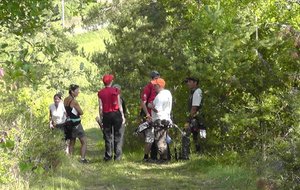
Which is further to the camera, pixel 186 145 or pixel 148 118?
pixel 148 118

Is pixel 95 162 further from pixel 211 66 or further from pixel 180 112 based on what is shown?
pixel 211 66

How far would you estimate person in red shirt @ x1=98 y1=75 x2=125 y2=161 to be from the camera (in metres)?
12.8

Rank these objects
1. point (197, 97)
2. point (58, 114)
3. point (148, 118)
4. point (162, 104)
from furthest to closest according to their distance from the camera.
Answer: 1. point (58, 114)
2. point (148, 118)
3. point (162, 104)
4. point (197, 97)

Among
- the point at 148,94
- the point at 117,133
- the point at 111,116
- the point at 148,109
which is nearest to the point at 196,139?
the point at 148,109

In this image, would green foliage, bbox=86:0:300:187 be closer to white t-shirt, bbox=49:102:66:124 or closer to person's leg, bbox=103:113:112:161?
person's leg, bbox=103:113:112:161

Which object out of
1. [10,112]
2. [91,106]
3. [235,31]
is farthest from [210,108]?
[91,106]

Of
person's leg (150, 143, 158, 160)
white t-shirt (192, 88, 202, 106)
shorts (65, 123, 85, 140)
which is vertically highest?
white t-shirt (192, 88, 202, 106)

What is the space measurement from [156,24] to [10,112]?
651 cm

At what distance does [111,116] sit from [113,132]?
42 cm

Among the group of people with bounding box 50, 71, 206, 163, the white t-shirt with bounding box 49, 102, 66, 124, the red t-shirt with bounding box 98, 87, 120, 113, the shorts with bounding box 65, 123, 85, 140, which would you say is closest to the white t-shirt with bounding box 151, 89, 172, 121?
the group of people with bounding box 50, 71, 206, 163

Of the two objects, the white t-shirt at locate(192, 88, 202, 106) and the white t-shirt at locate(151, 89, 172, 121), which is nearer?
the white t-shirt at locate(192, 88, 202, 106)

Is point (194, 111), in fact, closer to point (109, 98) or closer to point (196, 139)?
point (196, 139)

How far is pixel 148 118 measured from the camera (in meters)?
12.7

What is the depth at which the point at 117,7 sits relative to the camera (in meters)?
16.6
